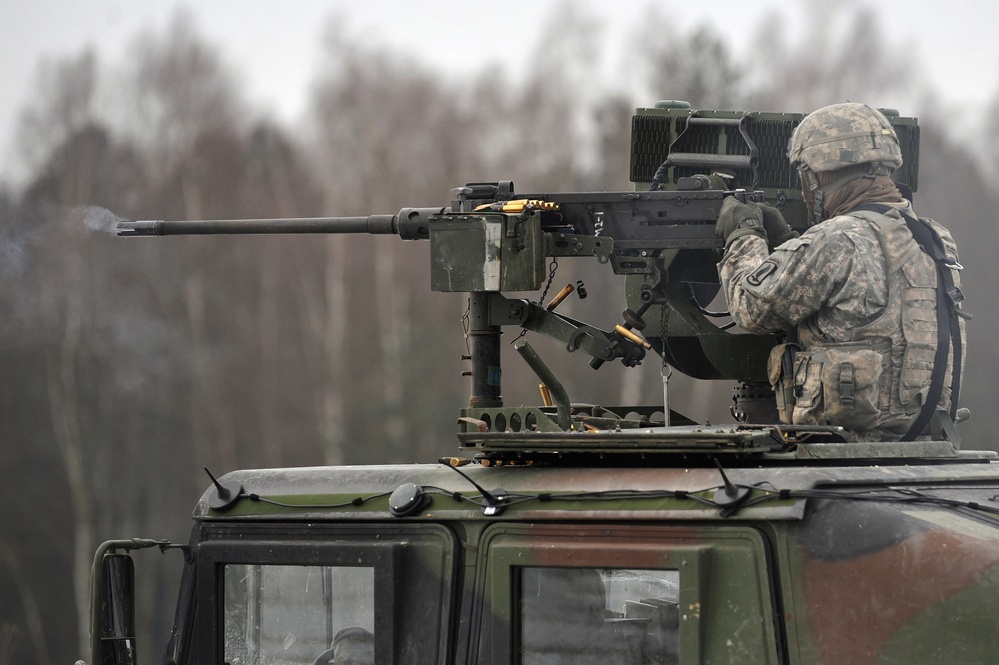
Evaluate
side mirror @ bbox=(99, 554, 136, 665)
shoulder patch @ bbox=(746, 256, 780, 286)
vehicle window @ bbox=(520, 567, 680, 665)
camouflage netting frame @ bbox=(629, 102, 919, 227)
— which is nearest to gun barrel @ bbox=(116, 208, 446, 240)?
camouflage netting frame @ bbox=(629, 102, 919, 227)

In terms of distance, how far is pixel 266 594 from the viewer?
206 inches

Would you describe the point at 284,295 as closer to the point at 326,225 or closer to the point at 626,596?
the point at 326,225

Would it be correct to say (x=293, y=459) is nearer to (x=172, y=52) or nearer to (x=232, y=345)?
(x=232, y=345)

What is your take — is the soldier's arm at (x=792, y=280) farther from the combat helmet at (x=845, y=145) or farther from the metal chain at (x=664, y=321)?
the metal chain at (x=664, y=321)

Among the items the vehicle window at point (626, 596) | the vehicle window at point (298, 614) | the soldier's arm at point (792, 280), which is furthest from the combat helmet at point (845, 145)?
the vehicle window at point (298, 614)

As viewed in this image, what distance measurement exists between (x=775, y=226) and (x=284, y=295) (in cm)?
1845

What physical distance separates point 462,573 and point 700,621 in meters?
0.85

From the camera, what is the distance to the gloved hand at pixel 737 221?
18.3 feet

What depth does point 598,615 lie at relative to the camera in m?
4.60

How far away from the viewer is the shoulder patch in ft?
17.5

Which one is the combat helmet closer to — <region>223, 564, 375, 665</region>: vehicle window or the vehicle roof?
the vehicle roof

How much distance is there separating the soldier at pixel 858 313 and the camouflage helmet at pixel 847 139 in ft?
0.66

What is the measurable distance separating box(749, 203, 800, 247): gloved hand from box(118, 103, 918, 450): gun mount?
10 centimetres

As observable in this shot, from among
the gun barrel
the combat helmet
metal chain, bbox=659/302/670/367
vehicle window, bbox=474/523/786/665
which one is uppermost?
the combat helmet
